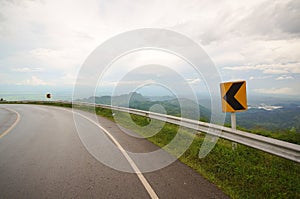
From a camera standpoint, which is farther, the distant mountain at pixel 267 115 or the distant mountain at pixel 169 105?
the distant mountain at pixel 169 105

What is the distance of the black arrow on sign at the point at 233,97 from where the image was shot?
17.4 feet

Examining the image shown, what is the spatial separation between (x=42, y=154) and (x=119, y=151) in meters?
2.26

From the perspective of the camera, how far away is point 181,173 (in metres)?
4.50

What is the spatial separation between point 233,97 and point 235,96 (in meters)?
0.06

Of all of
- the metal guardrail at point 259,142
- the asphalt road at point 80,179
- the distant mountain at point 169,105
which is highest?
the distant mountain at point 169,105

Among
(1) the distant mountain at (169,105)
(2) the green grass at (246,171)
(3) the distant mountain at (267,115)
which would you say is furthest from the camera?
(1) the distant mountain at (169,105)

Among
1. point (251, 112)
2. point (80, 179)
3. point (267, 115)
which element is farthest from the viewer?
Result: point (267, 115)

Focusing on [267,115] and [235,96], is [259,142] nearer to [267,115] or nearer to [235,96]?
[235,96]

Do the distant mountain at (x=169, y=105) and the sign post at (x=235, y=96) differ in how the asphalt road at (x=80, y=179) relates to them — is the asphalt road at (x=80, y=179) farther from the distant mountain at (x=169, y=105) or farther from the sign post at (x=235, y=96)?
the distant mountain at (x=169, y=105)

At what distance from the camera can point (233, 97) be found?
17.6ft

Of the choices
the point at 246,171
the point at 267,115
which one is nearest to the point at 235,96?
the point at 246,171

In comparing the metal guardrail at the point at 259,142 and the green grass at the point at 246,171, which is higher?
the metal guardrail at the point at 259,142

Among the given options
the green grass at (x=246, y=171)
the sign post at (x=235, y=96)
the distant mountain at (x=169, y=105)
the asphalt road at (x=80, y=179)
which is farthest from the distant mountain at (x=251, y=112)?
the asphalt road at (x=80, y=179)

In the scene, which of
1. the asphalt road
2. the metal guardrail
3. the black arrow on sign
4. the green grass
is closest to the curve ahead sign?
the black arrow on sign
